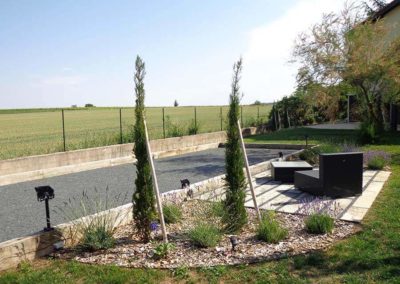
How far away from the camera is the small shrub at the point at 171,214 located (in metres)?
5.93

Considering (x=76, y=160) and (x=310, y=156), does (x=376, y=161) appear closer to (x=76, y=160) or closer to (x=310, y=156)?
(x=310, y=156)

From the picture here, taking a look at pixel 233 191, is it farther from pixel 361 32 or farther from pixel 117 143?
pixel 361 32

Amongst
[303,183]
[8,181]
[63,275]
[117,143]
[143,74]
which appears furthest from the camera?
[117,143]

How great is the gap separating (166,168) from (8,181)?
15.4 ft

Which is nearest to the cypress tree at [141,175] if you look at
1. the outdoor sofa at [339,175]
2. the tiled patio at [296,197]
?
the tiled patio at [296,197]

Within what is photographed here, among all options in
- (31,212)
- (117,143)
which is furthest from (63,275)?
(117,143)

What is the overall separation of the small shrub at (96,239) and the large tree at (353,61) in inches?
549

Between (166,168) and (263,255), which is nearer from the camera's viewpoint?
(263,255)

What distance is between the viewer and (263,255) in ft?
14.9

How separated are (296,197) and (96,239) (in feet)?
14.4

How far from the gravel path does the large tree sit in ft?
15.5

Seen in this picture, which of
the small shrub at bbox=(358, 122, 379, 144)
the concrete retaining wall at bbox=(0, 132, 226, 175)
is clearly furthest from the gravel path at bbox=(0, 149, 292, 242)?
the small shrub at bbox=(358, 122, 379, 144)

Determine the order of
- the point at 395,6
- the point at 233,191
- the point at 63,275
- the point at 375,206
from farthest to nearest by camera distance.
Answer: the point at 395,6 → the point at 375,206 → the point at 233,191 → the point at 63,275

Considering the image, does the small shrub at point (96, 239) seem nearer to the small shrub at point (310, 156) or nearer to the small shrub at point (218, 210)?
the small shrub at point (218, 210)
